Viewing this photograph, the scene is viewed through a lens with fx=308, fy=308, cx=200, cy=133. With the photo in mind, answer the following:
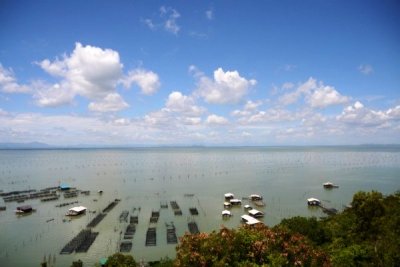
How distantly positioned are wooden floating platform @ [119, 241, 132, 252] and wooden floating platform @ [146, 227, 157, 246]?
214cm

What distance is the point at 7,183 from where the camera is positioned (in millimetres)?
90500

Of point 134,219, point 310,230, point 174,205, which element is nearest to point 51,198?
point 174,205

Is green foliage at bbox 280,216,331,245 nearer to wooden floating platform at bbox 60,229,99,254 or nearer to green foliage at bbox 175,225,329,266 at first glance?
green foliage at bbox 175,225,329,266

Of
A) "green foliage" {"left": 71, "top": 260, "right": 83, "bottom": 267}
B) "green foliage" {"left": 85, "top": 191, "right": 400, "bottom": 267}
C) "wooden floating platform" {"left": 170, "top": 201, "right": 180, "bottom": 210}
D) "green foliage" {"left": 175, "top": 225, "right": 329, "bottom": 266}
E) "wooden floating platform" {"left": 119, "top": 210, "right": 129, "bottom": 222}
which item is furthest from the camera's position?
"wooden floating platform" {"left": 170, "top": 201, "right": 180, "bottom": 210}

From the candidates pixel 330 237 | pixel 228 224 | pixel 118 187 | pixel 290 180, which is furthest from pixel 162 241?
pixel 290 180

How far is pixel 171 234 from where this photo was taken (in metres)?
40.3

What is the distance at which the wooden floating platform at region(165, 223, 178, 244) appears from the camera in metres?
38.0

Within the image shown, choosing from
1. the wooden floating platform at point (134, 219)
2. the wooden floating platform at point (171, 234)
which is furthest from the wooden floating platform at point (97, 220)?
the wooden floating platform at point (171, 234)

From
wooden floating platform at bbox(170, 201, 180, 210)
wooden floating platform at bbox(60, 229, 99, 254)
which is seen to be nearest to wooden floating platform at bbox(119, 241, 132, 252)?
wooden floating platform at bbox(60, 229, 99, 254)

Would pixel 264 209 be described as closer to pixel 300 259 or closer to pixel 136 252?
pixel 136 252

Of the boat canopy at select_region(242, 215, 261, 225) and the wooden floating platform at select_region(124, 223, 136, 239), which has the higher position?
the boat canopy at select_region(242, 215, 261, 225)

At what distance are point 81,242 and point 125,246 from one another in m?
5.73

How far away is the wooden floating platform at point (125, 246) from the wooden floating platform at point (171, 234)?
15.3 feet

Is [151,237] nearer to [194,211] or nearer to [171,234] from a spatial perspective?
[171,234]
